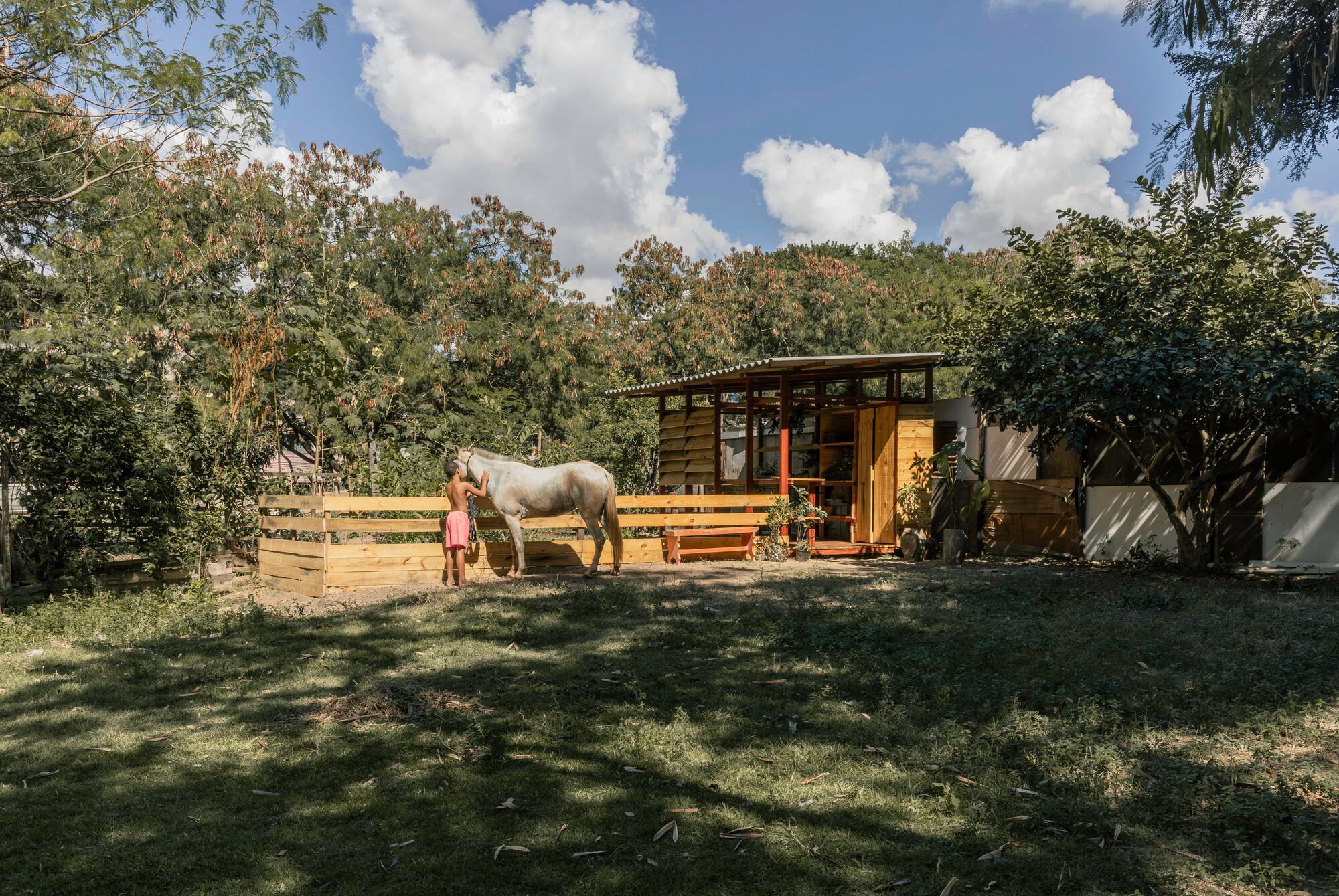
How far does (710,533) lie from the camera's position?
12.7m

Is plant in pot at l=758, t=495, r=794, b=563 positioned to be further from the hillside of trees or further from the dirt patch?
the dirt patch

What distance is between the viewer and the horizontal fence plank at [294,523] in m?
10.0

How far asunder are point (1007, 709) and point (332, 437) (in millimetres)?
11545

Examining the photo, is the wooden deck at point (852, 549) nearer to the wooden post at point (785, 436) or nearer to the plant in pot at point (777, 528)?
the plant in pot at point (777, 528)

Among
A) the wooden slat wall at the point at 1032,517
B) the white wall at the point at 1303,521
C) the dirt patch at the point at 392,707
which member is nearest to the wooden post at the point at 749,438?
the wooden slat wall at the point at 1032,517

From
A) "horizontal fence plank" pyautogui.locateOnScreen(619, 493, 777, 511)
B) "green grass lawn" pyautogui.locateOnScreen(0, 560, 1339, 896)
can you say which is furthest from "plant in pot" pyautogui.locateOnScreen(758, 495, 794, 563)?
"green grass lawn" pyautogui.locateOnScreen(0, 560, 1339, 896)

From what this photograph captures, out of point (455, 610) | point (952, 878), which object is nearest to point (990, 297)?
point (455, 610)

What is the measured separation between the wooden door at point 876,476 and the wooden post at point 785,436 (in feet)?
4.88

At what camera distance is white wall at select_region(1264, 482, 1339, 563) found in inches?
405

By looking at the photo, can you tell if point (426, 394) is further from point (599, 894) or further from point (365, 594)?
point (599, 894)

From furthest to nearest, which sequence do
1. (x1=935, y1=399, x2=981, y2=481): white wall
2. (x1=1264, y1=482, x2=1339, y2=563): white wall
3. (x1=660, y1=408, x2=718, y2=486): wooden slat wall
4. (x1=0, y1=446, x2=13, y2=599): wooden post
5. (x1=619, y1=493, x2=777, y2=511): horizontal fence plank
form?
(x1=660, y1=408, x2=718, y2=486): wooden slat wall < (x1=935, y1=399, x2=981, y2=481): white wall < (x1=619, y1=493, x2=777, y2=511): horizontal fence plank < (x1=1264, y1=482, x2=1339, y2=563): white wall < (x1=0, y1=446, x2=13, y2=599): wooden post

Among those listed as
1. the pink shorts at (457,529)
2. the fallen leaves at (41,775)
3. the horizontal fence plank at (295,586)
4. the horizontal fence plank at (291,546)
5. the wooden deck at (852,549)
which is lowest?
the fallen leaves at (41,775)

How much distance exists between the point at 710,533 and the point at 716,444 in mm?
3308

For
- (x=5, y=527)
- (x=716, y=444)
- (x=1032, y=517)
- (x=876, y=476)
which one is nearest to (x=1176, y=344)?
(x=1032, y=517)
